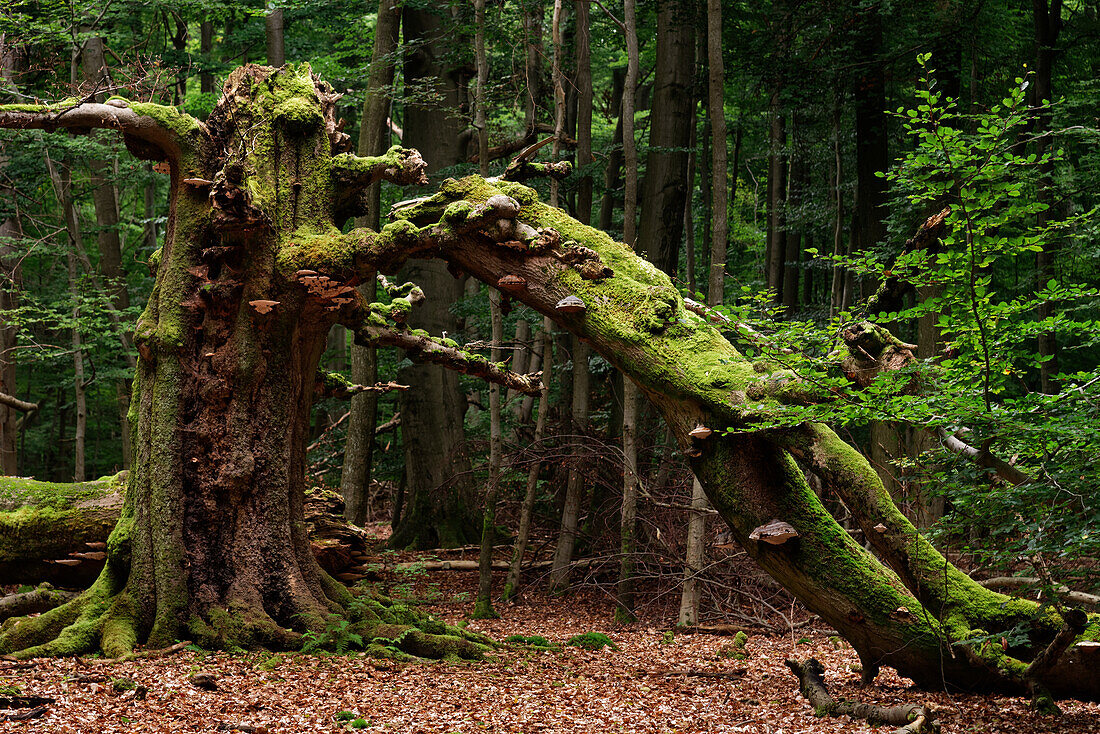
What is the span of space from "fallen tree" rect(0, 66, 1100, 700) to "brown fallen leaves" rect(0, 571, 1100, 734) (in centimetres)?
40

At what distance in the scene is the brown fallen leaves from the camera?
174 inches

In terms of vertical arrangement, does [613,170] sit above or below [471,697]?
above

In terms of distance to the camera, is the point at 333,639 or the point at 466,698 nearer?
the point at 466,698

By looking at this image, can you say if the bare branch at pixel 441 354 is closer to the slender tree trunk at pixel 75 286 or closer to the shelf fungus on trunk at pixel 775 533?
the shelf fungus on trunk at pixel 775 533

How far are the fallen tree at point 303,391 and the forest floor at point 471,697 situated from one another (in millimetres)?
390

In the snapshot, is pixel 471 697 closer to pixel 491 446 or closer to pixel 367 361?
pixel 491 446

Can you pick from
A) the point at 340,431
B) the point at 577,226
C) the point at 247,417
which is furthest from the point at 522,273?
the point at 340,431

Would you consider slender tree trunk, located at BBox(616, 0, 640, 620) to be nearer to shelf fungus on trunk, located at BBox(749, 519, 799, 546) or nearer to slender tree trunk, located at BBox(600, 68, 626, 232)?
slender tree trunk, located at BBox(600, 68, 626, 232)

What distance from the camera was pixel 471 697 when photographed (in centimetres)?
517

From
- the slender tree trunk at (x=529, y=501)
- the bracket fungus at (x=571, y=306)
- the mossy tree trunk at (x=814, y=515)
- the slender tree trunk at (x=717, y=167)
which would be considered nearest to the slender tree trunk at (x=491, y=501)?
the slender tree trunk at (x=529, y=501)

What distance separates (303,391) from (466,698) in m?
2.91

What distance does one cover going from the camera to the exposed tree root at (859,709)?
14.1 ft

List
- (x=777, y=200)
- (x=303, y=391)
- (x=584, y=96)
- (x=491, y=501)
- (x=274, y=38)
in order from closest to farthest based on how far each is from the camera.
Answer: (x=303, y=391) → (x=491, y=501) → (x=584, y=96) → (x=274, y=38) → (x=777, y=200)

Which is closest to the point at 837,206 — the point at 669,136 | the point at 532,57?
the point at 669,136
